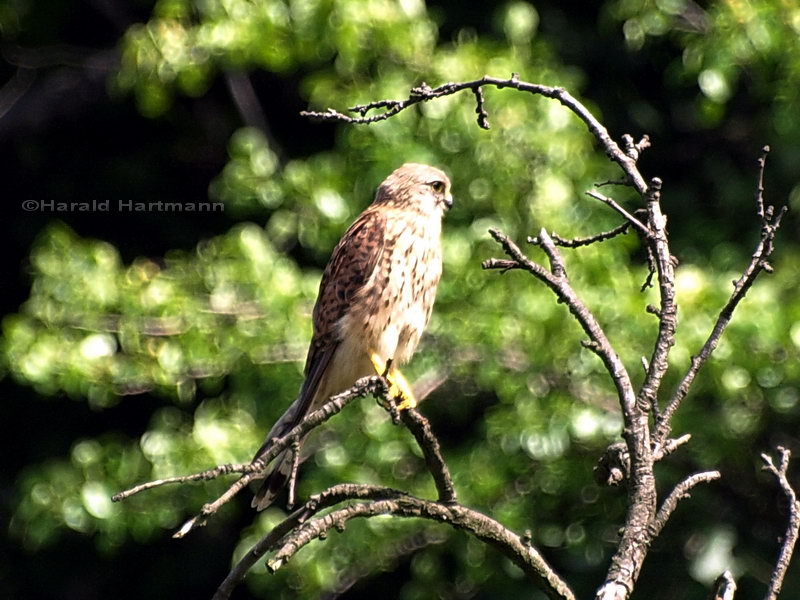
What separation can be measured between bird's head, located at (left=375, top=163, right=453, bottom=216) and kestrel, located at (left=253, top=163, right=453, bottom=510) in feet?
0.21

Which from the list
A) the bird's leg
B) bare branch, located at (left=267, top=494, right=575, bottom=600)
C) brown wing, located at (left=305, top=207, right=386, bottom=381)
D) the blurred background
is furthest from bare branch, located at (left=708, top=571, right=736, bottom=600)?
the blurred background

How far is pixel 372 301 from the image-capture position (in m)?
3.11

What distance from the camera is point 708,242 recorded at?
4086 millimetres

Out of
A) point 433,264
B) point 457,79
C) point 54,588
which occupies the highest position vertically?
point 457,79

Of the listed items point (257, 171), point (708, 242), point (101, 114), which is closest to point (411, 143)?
point (257, 171)

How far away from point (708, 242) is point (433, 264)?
1.24 meters

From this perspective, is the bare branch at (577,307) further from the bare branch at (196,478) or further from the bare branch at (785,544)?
the bare branch at (196,478)

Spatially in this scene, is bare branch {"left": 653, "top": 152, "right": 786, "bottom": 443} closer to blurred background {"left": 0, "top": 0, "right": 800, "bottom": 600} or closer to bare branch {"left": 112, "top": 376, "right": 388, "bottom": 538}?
bare branch {"left": 112, "top": 376, "right": 388, "bottom": 538}

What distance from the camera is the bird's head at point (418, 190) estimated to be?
3.36 meters

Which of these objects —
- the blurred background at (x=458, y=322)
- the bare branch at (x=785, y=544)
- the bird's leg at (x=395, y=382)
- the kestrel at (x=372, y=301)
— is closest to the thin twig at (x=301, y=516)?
the bare branch at (x=785, y=544)

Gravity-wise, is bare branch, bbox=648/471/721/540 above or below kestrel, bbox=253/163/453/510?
below

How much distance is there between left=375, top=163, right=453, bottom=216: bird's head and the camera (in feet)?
11.0

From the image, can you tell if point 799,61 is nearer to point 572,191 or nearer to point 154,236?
point 572,191

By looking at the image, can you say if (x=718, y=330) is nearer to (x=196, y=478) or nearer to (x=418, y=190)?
(x=196, y=478)
